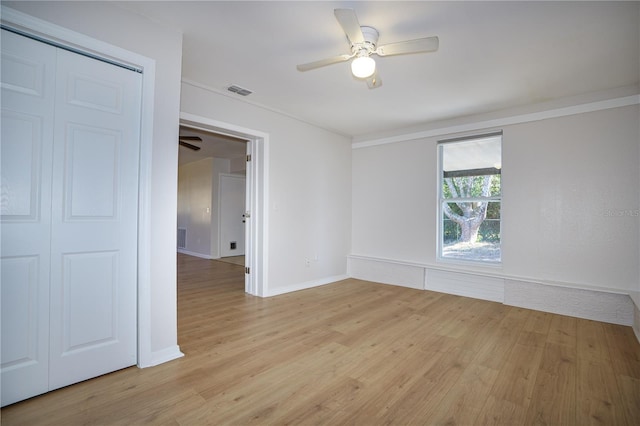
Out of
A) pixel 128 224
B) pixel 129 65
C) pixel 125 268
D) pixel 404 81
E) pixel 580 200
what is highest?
pixel 404 81

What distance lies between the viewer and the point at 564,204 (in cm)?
354

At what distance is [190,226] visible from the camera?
26.3 ft

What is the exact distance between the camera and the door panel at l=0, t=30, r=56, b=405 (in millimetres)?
1691

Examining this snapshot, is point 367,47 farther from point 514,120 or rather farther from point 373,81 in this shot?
point 514,120

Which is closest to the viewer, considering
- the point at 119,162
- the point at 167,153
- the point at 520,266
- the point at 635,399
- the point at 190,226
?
the point at 635,399

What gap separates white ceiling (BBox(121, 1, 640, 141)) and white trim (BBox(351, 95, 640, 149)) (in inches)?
6.4

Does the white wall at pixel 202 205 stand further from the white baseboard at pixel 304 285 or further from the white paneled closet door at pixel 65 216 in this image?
the white paneled closet door at pixel 65 216

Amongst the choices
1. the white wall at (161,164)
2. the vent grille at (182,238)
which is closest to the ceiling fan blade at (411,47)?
the white wall at (161,164)

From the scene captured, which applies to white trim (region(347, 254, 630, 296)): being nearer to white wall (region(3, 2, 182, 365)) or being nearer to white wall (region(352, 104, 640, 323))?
white wall (region(352, 104, 640, 323))

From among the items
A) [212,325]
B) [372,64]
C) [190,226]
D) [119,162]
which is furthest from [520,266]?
[190,226]

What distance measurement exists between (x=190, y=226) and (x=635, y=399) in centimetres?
820

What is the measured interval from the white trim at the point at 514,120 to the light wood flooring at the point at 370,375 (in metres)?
2.32

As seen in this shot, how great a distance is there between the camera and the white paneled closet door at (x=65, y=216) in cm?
172

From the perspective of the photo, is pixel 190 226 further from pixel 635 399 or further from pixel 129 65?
pixel 635 399
